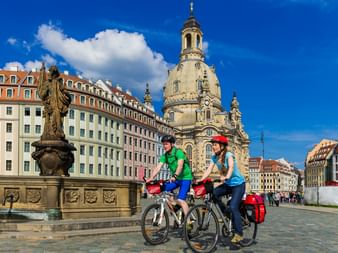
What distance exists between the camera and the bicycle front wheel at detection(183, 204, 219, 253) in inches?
333

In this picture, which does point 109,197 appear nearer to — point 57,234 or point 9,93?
point 57,234

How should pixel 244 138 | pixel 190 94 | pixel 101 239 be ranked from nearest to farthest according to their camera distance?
pixel 101 239
pixel 190 94
pixel 244 138

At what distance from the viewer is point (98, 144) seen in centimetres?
7488

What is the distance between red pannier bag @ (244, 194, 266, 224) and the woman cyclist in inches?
14.8

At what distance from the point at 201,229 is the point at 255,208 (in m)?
1.18

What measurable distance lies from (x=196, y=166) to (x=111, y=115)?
52869 millimetres

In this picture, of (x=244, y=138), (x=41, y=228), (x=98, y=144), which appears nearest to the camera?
(x=41, y=228)

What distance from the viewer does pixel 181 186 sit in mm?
9609

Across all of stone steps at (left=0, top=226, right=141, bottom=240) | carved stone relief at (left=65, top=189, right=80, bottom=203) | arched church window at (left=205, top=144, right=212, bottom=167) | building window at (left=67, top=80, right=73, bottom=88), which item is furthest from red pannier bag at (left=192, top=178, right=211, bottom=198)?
arched church window at (left=205, top=144, right=212, bottom=167)

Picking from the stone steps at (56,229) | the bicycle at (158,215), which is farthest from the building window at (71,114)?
the bicycle at (158,215)

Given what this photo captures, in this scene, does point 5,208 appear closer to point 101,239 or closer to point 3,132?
point 101,239

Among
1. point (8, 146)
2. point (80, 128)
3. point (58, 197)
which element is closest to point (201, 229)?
point (58, 197)

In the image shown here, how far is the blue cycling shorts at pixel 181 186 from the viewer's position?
9477 mm

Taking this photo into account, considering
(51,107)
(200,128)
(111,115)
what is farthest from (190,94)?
(51,107)
